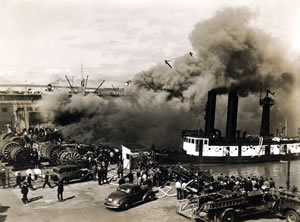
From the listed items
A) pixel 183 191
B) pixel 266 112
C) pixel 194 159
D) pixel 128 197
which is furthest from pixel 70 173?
pixel 266 112

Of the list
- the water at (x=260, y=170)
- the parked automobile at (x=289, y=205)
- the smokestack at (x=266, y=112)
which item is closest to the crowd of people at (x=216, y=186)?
the parked automobile at (x=289, y=205)

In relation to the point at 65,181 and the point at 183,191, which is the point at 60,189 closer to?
the point at 65,181

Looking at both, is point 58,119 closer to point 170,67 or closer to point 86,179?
point 170,67

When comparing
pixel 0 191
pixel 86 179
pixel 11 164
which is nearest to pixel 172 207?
pixel 86 179

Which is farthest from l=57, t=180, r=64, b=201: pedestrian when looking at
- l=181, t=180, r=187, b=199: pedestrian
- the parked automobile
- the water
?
the water

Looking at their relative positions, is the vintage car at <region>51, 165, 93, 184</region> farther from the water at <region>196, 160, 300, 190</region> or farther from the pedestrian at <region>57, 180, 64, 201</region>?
the water at <region>196, 160, 300, 190</region>

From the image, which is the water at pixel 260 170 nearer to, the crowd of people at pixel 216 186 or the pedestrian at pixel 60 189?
the crowd of people at pixel 216 186
